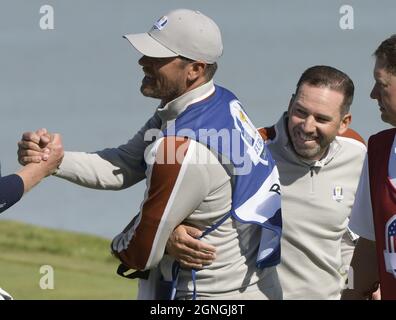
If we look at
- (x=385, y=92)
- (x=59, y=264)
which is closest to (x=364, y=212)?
(x=385, y=92)

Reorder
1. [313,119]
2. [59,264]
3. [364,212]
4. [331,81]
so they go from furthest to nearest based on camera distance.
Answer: [59,264] → [331,81] → [313,119] → [364,212]

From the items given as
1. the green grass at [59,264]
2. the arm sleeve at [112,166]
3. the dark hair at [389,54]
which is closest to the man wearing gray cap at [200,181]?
the arm sleeve at [112,166]

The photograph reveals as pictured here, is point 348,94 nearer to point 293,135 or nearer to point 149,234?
point 293,135

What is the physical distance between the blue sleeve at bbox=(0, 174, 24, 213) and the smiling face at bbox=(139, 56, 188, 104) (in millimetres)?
583

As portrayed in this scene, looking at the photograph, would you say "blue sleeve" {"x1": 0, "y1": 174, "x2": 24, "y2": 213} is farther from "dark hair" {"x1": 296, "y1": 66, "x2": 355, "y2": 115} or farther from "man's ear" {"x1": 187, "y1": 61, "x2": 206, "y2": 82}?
"dark hair" {"x1": 296, "y1": 66, "x2": 355, "y2": 115}

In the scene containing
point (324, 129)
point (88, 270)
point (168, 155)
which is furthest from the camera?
point (88, 270)

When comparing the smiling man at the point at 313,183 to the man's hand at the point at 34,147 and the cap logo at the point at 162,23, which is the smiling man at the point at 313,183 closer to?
the cap logo at the point at 162,23

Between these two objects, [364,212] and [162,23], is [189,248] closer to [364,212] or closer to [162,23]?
[364,212]

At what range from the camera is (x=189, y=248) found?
4727 millimetres

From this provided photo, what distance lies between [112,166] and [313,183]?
3.21 feet

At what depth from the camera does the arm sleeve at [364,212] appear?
476cm
